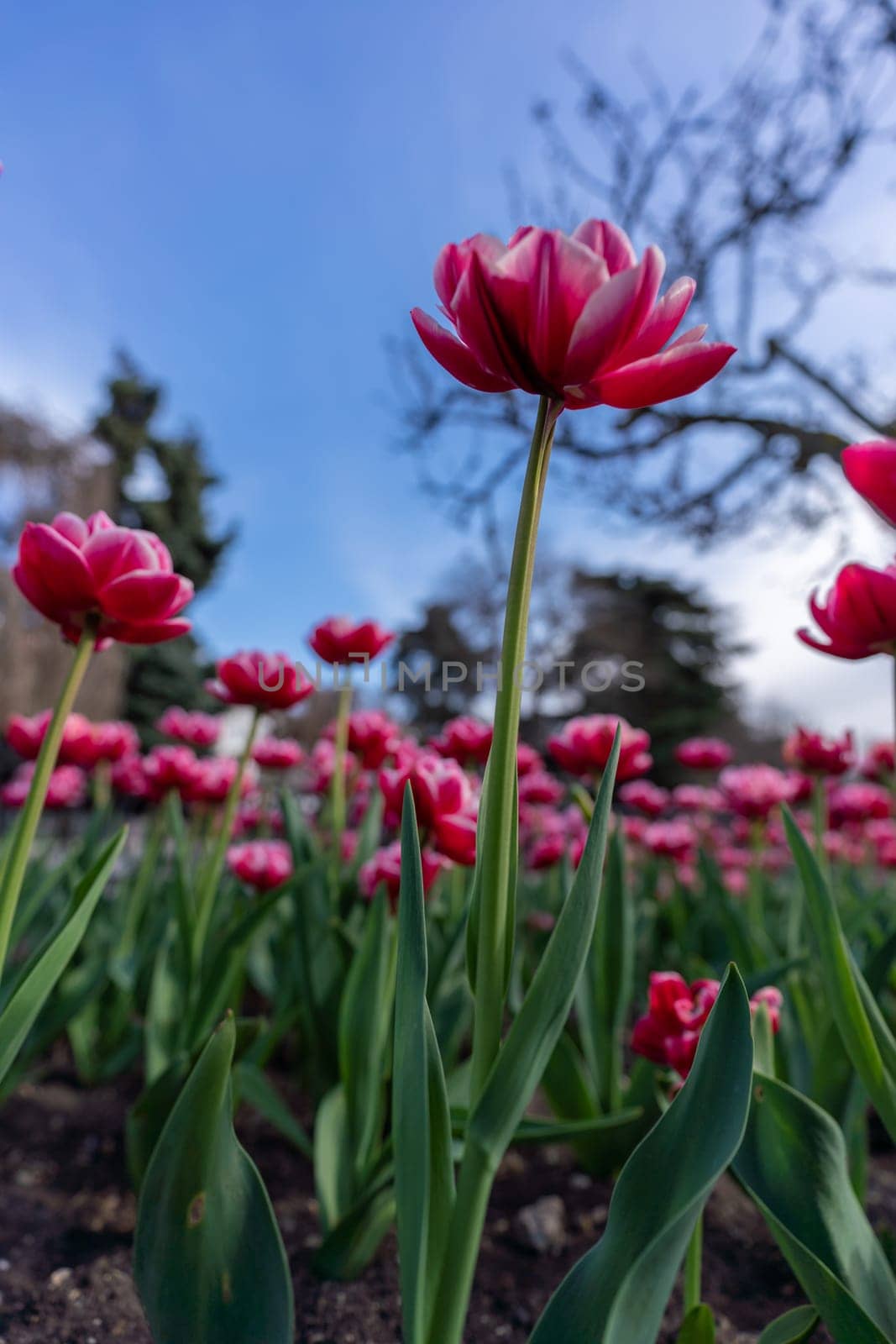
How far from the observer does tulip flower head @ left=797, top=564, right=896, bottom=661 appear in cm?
91

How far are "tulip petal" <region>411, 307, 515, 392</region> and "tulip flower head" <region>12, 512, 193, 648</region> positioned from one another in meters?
0.40

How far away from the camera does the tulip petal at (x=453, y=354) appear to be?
67 cm

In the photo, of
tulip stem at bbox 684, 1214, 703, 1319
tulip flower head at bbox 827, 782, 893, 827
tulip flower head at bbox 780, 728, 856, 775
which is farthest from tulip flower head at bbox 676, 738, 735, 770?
tulip stem at bbox 684, 1214, 703, 1319

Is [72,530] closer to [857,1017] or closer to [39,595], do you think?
[39,595]

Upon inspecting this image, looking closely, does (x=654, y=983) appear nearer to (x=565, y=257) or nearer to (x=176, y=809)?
(x=565, y=257)

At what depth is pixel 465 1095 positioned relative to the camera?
53.5 inches

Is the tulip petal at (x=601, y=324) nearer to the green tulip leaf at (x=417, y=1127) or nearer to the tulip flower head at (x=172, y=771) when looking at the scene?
the green tulip leaf at (x=417, y=1127)

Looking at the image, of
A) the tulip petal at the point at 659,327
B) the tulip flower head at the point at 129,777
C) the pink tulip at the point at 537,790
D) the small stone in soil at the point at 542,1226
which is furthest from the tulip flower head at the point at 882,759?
the tulip petal at the point at 659,327

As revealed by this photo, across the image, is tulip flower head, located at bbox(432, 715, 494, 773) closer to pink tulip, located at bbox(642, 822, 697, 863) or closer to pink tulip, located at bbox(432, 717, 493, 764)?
pink tulip, located at bbox(432, 717, 493, 764)

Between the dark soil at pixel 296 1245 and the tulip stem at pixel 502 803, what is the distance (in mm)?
776

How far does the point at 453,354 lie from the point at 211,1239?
80 centimetres

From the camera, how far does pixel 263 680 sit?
1.55 m

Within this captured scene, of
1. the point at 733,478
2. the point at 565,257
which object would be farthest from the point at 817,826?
the point at 733,478

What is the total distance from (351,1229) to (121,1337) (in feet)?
1.04
